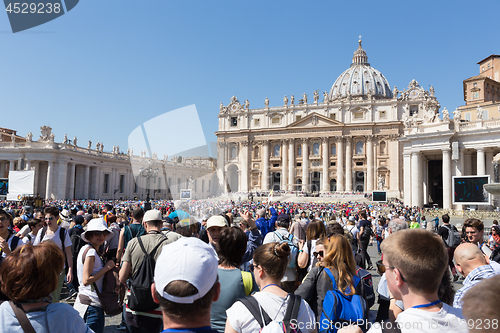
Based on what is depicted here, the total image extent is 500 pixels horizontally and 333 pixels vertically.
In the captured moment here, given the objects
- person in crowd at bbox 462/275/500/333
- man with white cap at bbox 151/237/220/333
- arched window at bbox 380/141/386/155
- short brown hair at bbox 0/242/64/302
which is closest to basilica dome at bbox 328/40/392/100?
arched window at bbox 380/141/386/155

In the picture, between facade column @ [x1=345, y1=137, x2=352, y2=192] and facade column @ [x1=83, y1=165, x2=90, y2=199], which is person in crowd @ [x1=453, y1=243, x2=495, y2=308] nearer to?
facade column @ [x1=83, y1=165, x2=90, y2=199]

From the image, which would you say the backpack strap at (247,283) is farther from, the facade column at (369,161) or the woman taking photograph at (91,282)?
the facade column at (369,161)

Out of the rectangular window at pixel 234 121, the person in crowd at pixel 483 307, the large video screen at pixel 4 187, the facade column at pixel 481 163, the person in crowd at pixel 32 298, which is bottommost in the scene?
the person in crowd at pixel 32 298

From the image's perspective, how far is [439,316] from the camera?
1.87 m

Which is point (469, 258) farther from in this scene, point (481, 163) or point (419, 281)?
point (481, 163)

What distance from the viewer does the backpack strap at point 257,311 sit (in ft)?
7.47

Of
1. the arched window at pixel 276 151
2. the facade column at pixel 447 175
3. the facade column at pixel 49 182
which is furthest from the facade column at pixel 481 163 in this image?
the facade column at pixel 49 182

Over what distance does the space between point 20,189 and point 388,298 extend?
120ft

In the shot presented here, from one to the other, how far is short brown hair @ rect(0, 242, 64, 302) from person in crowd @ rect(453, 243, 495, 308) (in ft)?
10.2

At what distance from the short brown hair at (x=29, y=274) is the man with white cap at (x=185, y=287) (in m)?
0.83

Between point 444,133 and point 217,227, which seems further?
point 444,133

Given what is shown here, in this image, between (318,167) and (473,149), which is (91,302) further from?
(318,167)

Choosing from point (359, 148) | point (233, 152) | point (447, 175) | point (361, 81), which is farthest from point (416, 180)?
point (361, 81)

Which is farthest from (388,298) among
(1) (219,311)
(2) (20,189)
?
(2) (20,189)
